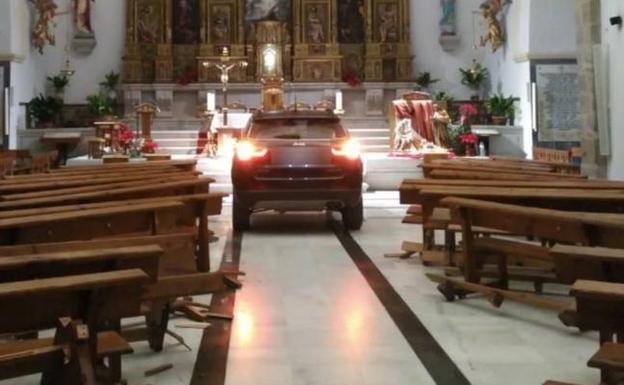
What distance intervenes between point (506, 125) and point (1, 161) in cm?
1235

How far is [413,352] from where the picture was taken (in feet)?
16.1

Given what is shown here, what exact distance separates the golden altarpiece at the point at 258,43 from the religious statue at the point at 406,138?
15.2ft

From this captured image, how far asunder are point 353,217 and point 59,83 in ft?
43.7

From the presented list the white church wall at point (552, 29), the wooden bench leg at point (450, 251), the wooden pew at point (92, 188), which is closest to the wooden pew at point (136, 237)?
the wooden pew at point (92, 188)

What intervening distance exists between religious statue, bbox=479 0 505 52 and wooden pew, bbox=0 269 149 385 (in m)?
18.0

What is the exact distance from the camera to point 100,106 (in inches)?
803

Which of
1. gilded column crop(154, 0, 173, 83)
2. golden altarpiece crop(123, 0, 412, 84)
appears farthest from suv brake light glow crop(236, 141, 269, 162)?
gilded column crop(154, 0, 173, 83)

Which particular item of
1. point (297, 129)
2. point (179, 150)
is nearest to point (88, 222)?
point (297, 129)

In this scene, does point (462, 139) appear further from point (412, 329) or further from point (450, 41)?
point (412, 329)

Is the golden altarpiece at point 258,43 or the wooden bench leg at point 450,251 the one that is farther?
the golden altarpiece at point 258,43

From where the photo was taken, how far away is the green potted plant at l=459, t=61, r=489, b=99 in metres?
21.6

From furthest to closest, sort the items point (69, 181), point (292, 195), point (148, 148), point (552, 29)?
1. point (552, 29)
2. point (148, 148)
3. point (292, 195)
4. point (69, 181)

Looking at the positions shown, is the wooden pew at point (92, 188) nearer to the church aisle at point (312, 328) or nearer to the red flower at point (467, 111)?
the church aisle at point (312, 328)

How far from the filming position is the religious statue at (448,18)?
22.4 metres
